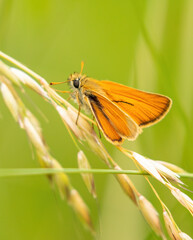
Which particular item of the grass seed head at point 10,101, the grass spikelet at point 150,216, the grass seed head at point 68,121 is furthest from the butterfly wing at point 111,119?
the grass seed head at point 10,101

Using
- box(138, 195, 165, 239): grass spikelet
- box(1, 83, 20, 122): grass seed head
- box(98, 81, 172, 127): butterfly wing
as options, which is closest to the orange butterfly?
box(98, 81, 172, 127): butterfly wing

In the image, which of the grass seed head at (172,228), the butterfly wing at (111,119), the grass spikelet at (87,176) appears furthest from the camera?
the butterfly wing at (111,119)

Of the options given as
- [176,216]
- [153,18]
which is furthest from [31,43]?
[176,216]

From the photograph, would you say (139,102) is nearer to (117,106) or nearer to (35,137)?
(117,106)

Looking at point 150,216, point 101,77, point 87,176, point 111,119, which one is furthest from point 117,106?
point 101,77

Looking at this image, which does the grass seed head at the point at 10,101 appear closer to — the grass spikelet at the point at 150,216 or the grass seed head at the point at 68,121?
the grass seed head at the point at 68,121

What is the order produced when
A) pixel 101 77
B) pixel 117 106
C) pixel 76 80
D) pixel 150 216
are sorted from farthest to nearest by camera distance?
1. pixel 101 77
2. pixel 76 80
3. pixel 117 106
4. pixel 150 216
